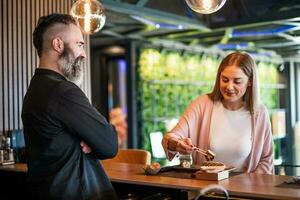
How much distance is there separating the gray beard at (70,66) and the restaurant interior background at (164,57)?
1705 millimetres

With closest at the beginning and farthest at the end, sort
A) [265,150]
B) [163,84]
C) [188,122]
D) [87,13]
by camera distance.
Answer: [265,150] → [188,122] → [87,13] → [163,84]

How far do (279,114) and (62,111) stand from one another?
435 cm

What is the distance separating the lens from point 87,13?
3129 millimetres

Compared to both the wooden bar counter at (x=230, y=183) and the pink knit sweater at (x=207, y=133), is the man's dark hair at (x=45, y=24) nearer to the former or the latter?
the wooden bar counter at (x=230, y=183)

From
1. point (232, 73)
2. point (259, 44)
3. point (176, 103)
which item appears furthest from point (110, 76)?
point (232, 73)

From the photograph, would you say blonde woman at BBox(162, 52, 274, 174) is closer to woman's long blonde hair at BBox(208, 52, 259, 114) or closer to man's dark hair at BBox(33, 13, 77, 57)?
woman's long blonde hair at BBox(208, 52, 259, 114)

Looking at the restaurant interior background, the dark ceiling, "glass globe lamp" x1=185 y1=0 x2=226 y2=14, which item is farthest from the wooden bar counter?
the dark ceiling

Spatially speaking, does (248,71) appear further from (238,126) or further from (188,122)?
(188,122)

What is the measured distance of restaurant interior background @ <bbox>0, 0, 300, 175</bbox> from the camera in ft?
12.1

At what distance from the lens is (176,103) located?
753 centimetres

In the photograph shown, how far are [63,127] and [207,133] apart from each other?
3.45 feet

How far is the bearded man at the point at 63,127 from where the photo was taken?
188 cm

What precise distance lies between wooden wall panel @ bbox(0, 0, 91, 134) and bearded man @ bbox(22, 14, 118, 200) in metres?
1.65

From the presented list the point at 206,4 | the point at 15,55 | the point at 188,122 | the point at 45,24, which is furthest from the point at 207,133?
the point at 15,55
